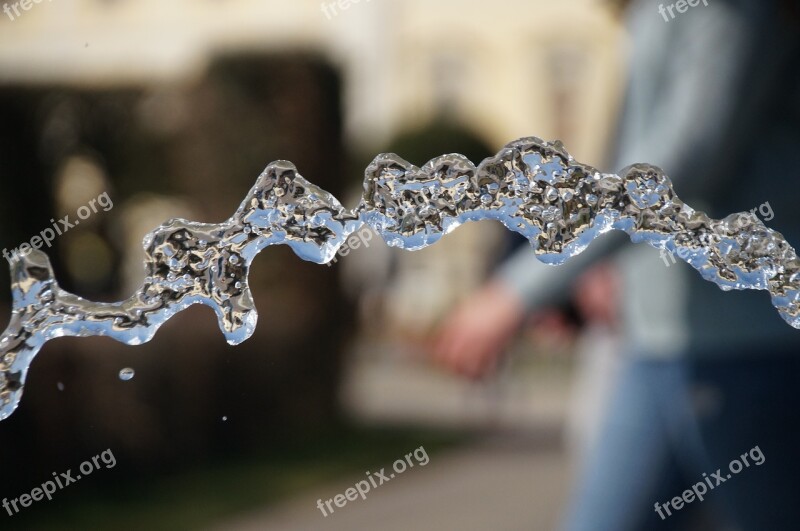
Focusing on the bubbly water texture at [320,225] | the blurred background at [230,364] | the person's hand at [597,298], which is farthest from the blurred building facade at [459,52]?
the bubbly water texture at [320,225]

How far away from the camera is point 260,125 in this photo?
7.53m

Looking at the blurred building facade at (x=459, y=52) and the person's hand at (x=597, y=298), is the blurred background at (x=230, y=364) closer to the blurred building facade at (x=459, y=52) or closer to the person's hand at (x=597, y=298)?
the person's hand at (x=597, y=298)

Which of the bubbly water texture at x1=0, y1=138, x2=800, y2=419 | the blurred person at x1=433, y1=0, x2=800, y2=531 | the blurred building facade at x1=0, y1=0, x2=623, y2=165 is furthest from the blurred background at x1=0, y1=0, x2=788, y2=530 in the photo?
the blurred building facade at x1=0, y1=0, x2=623, y2=165

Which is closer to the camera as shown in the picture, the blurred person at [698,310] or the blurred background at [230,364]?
the blurred person at [698,310]

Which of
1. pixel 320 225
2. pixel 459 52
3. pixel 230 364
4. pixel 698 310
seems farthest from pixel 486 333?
pixel 459 52

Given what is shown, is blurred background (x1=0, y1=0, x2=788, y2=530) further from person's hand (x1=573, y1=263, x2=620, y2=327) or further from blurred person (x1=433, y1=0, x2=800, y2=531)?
blurred person (x1=433, y1=0, x2=800, y2=531)

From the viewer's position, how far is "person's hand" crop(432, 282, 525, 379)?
168 cm

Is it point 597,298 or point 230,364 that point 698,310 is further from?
point 230,364

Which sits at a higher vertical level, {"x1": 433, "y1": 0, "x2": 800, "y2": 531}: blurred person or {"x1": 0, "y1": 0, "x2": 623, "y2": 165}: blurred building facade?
{"x1": 0, "y1": 0, "x2": 623, "y2": 165}: blurred building facade

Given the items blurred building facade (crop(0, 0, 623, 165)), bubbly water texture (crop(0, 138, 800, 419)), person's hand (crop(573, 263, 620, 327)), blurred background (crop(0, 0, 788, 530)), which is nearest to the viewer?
bubbly water texture (crop(0, 138, 800, 419))

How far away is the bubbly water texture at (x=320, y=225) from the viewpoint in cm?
114

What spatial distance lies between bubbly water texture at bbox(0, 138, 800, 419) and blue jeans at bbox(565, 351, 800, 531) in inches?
20.3

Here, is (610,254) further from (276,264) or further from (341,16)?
(341,16)

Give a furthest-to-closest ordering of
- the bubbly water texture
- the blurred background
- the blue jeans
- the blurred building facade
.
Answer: the blurred building facade < the blurred background < the blue jeans < the bubbly water texture
